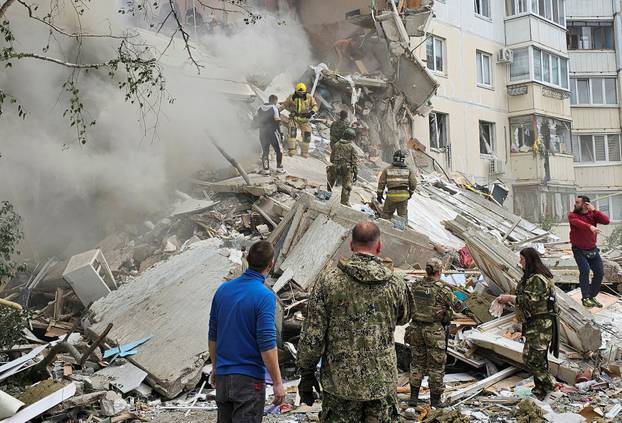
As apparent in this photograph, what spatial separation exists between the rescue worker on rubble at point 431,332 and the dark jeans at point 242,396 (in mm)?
2243

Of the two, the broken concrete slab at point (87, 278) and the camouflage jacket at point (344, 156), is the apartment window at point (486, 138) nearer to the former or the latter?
the camouflage jacket at point (344, 156)

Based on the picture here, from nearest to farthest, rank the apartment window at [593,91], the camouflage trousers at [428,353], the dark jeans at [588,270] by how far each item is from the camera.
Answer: the camouflage trousers at [428,353]
the dark jeans at [588,270]
the apartment window at [593,91]

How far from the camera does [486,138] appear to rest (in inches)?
903

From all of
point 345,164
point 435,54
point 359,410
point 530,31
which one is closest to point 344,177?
point 345,164

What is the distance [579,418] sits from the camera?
475cm

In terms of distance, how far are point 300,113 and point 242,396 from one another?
10.2 metres

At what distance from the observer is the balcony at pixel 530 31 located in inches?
903

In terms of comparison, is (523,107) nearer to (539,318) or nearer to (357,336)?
(539,318)

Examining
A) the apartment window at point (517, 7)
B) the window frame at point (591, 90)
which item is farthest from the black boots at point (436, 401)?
Answer: the window frame at point (591, 90)

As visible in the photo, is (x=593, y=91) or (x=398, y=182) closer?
(x=398, y=182)

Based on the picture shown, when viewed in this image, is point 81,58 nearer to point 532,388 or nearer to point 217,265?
point 217,265

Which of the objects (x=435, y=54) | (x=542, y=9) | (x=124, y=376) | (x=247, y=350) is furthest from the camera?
(x=542, y=9)

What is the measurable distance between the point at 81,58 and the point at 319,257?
6350 mm

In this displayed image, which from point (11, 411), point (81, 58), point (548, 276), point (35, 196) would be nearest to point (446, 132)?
point (81, 58)
